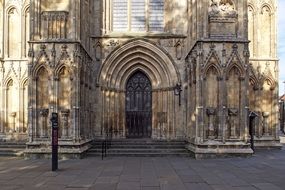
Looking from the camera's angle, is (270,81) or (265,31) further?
(265,31)

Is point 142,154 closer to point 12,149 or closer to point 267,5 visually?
point 12,149

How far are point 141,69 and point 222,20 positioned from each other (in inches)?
224

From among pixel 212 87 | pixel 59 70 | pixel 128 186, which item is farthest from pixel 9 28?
pixel 128 186

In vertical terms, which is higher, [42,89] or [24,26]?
[24,26]

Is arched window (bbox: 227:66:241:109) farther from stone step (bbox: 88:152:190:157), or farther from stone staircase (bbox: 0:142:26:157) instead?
stone staircase (bbox: 0:142:26:157)

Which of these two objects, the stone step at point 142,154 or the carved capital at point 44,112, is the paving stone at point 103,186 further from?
the carved capital at point 44,112

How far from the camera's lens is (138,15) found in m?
23.0

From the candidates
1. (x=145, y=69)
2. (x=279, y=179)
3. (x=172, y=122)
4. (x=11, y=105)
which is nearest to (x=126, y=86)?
(x=145, y=69)

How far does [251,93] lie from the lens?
23609 mm

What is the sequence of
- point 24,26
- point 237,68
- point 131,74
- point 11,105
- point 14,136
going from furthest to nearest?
1. point 24,26
2. point 11,105
3. point 14,136
4. point 131,74
5. point 237,68

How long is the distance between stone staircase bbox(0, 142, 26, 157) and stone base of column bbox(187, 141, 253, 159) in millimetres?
8116

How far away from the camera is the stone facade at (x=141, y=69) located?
61.4 ft

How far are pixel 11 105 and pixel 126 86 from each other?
6684 millimetres

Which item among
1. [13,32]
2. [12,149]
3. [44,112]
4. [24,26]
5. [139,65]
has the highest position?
[24,26]
